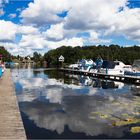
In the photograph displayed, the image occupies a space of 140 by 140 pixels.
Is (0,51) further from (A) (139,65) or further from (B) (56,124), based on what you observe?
(B) (56,124)

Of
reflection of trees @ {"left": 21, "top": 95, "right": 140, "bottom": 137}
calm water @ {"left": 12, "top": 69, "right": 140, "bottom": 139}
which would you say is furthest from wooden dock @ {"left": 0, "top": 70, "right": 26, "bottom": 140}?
reflection of trees @ {"left": 21, "top": 95, "right": 140, "bottom": 137}

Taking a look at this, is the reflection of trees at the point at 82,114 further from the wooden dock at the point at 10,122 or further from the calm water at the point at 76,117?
the wooden dock at the point at 10,122

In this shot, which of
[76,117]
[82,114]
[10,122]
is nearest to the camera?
[10,122]

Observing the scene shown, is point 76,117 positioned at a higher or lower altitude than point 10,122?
lower

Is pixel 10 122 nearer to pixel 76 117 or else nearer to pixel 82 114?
pixel 76 117

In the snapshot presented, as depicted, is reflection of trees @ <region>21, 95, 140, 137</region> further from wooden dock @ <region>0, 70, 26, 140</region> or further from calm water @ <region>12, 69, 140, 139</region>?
wooden dock @ <region>0, 70, 26, 140</region>

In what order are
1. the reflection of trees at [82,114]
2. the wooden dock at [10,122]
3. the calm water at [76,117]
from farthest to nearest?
the reflection of trees at [82,114], the calm water at [76,117], the wooden dock at [10,122]

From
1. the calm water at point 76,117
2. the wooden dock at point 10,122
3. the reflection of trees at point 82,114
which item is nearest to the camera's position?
the wooden dock at point 10,122

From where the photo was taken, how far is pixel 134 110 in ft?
50.8

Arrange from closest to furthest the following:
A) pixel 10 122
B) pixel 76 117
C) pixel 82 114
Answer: pixel 10 122, pixel 76 117, pixel 82 114

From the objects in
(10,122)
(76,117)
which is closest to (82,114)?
(76,117)

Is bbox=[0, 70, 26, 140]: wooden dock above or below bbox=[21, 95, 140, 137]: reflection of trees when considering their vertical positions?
above

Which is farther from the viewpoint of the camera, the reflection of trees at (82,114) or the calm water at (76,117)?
the reflection of trees at (82,114)

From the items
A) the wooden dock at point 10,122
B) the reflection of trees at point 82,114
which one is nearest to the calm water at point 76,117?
the reflection of trees at point 82,114
